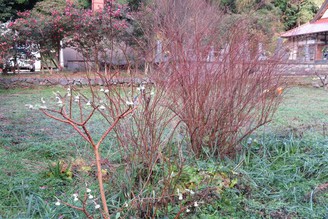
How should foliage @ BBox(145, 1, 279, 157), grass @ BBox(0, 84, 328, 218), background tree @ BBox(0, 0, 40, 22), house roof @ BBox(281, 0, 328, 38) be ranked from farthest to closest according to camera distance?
1. house roof @ BBox(281, 0, 328, 38)
2. background tree @ BBox(0, 0, 40, 22)
3. foliage @ BBox(145, 1, 279, 157)
4. grass @ BBox(0, 84, 328, 218)

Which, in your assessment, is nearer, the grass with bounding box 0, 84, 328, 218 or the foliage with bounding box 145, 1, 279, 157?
the grass with bounding box 0, 84, 328, 218

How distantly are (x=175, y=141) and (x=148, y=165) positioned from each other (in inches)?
26.6

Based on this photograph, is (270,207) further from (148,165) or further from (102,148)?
(102,148)

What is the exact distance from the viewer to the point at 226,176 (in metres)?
3.12

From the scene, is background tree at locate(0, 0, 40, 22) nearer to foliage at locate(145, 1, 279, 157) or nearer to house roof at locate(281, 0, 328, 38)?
foliage at locate(145, 1, 279, 157)

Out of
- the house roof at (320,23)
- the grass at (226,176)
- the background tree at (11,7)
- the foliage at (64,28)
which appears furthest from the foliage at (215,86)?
the house roof at (320,23)

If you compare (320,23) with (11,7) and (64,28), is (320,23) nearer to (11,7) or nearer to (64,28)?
(64,28)

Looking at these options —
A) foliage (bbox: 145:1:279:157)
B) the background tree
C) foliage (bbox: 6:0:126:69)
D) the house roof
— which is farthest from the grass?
the house roof

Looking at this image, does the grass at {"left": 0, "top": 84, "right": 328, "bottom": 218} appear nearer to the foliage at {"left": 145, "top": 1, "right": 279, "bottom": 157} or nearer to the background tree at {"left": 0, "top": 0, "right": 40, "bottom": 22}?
the foliage at {"left": 145, "top": 1, "right": 279, "bottom": 157}

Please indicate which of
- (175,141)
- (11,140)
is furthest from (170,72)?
(11,140)

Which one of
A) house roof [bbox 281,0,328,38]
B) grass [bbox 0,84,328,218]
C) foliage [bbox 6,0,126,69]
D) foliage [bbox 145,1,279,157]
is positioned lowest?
grass [bbox 0,84,328,218]

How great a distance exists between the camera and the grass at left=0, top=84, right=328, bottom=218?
273cm

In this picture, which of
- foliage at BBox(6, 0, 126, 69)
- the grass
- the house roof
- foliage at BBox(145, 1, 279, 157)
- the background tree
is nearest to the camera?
the grass

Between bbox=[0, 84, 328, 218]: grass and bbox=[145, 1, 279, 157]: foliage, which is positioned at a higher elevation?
bbox=[145, 1, 279, 157]: foliage
